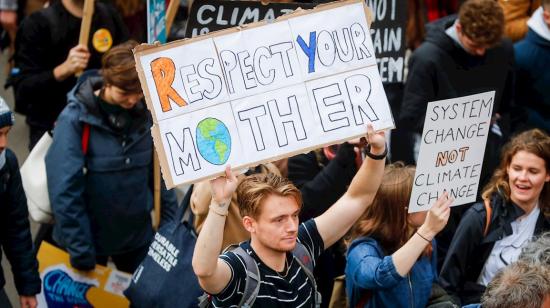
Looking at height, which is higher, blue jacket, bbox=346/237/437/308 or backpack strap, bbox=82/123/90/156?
backpack strap, bbox=82/123/90/156

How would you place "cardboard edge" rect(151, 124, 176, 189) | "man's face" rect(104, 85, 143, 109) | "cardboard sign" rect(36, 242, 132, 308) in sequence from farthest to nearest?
"cardboard sign" rect(36, 242, 132, 308), "man's face" rect(104, 85, 143, 109), "cardboard edge" rect(151, 124, 176, 189)

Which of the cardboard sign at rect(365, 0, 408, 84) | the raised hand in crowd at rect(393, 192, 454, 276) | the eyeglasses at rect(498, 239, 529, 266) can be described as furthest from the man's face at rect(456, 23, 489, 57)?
the raised hand in crowd at rect(393, 192, 454, 276)

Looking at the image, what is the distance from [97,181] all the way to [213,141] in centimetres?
183

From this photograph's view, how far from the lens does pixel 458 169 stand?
4895 millimetres

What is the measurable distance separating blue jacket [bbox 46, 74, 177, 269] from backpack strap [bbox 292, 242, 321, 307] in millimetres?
1753

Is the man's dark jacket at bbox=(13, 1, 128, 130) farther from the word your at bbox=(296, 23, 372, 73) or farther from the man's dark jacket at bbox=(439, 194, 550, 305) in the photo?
the man's dark jacket at bbox=(439, 194, 550, 305)

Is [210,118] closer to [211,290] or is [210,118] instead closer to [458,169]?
[211,290]

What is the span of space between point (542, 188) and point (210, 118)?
2.09 metres

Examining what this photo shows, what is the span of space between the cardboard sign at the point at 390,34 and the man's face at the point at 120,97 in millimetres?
1717

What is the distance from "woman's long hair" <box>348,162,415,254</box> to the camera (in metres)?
4.95

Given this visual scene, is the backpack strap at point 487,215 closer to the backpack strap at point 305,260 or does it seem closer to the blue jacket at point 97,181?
the backpack strap at point 305,260

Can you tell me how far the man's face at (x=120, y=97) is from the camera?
5844 millimetres

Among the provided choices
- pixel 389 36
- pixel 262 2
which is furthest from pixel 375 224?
pixel 389 36

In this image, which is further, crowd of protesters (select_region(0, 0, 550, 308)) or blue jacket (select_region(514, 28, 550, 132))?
blue jacket (select_region(514, 28, 550, 132))
